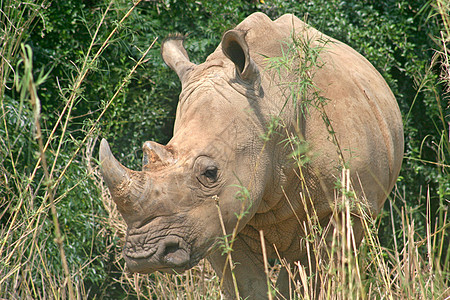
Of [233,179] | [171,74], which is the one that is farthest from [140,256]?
[171,74]

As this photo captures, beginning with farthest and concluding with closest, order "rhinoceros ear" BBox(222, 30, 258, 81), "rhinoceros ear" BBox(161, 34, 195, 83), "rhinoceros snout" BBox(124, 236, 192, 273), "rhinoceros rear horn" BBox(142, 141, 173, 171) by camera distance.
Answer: "rhinoceros ear" BBox(161, 34, 195, 83) → "rhinoceros ear" BBox(222, 30, 258, 81) → "rhinoceros rear horn" BBox(142, 141, 173, 171) → "rhinoceros snout" BBox(124, 236, 192, 273)

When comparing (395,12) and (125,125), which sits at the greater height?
(395,12)

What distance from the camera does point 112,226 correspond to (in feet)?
20.0

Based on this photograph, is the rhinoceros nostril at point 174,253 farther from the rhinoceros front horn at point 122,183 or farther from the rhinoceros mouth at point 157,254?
the rhinoceros front horn at point 122,183

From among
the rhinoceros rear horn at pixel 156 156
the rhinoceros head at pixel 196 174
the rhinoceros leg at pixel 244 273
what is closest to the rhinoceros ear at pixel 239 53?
the rhinoceros head at pixel 196 174

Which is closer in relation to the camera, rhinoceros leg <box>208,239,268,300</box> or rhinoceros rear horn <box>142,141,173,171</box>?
rhinoceros rear horn <box>142,141,173,171</box>

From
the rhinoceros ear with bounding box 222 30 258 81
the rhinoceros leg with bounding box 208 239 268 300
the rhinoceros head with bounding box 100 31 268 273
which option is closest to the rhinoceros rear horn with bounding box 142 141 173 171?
the rhinoceros head with bounding box 100 31 268 273

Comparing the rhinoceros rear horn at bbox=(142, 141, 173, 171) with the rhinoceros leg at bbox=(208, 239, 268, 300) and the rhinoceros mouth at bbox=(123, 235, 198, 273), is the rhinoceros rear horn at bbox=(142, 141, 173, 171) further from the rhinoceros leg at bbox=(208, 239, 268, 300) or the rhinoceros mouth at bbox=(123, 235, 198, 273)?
the rhinoceros leg at bbox=(208, 239, 268, 300)

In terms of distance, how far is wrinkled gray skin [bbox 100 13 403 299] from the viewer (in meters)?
3.49

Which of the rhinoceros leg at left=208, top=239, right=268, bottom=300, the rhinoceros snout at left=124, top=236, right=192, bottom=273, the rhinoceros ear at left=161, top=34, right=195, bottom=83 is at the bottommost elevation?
the rhinoceros leg at left=208, top=239, right=268, bottom=300

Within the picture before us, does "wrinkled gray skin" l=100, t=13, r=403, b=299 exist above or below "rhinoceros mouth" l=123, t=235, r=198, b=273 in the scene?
above

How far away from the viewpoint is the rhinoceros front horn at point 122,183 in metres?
3.47

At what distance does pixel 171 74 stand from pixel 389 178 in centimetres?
285

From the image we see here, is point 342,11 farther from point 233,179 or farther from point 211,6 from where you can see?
point 233,179
